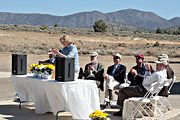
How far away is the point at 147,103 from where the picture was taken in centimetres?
934

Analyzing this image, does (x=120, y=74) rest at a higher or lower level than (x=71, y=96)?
higher

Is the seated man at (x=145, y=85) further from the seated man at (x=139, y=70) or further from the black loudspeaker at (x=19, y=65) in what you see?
the black loudspeaker at (x=19, y=65)

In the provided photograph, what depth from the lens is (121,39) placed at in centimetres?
7531

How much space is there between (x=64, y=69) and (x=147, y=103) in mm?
1888

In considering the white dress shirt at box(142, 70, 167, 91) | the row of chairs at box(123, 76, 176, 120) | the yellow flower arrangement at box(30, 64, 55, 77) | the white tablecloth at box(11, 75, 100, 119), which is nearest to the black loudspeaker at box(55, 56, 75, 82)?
the white tablecloth at box(11, 75, 100, 119)

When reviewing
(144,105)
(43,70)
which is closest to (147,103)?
(144,105)

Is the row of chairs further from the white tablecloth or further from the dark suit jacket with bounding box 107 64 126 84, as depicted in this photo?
the dark suit jacket with bounding box 107 64 126 84

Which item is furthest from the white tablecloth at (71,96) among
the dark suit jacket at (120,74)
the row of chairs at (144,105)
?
the dark suit jacket at (120,74)

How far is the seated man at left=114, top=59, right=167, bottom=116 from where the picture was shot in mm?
9005

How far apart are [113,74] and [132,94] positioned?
1181 mm

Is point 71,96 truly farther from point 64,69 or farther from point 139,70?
point 139,70

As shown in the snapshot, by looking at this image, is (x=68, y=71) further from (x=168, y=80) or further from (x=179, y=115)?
(x=179, y=115)

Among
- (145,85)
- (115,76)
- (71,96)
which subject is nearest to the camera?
(71,96)

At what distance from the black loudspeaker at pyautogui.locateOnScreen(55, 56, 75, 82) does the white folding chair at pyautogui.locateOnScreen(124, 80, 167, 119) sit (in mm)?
1260
